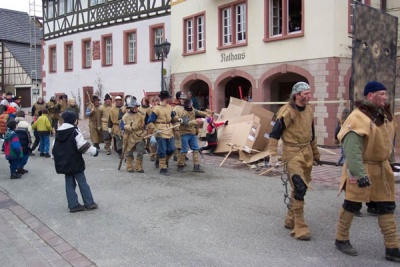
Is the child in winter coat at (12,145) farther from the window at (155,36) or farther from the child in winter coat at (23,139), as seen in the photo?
the window at (155,36)

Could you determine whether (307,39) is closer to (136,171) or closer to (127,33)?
(136,171)

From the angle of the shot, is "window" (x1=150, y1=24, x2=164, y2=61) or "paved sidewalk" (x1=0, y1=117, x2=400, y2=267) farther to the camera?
"window" (x1=150, y1=24, x2=164, y2=61)

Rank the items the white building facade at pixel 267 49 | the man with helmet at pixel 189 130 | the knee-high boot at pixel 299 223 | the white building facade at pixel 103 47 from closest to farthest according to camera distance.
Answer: the knee-high boot at pixel 299 223 < the man with helmet at pixel 189 130 < the white building facade at pixel 267 49 < the white building facade at pixel 103 47

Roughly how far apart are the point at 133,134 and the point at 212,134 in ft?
10.5

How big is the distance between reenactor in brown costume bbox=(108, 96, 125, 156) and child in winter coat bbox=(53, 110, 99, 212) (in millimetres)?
5686

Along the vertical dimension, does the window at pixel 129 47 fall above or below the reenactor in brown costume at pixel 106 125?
above

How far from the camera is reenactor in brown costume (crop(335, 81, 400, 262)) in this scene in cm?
456

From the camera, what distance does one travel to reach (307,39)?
15.0 metres

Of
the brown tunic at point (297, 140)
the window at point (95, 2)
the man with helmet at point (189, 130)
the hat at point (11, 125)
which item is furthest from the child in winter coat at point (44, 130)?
the window at point (95, 2)

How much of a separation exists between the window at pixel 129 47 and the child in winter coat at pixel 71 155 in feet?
57.9

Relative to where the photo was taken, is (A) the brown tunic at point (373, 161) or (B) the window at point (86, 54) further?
(B) the window at point (86, 54)

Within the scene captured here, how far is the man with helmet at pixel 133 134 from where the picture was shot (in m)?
10.1

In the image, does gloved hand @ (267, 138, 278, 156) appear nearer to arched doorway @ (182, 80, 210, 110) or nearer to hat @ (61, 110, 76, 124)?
hat @ (61, 110, 76, 124)

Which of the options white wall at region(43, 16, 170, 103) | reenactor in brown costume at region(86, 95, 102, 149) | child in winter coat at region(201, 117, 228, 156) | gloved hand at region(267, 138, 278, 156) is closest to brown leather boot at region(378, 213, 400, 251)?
gloved hand at region(267, 138, 278, 156)
